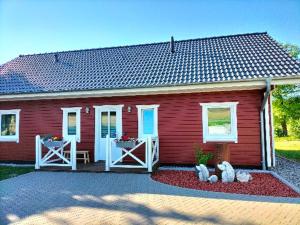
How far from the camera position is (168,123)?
33.3 ft

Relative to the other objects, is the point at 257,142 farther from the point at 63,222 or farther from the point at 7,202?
the point at 7,202

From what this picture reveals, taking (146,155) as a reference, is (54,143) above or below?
above

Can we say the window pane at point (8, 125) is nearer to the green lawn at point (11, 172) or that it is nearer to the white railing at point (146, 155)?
the green lawn at point (11, 172)

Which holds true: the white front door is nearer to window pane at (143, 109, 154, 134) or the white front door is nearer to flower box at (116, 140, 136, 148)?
window pane at (143, 109, 154, 134)

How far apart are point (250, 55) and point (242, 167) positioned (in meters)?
4.59

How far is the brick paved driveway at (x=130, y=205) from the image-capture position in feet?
15.4

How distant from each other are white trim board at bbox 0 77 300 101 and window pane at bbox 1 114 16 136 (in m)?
1.01

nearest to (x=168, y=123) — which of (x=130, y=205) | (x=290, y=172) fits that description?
(x=290, y=172)

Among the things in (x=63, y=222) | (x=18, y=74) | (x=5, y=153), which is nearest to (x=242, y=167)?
(x=63, y=222)

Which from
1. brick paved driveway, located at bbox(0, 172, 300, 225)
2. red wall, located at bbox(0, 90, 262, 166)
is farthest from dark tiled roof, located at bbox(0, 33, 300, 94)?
brick paved driveway, located at bbox(0, 172, 300, 225)

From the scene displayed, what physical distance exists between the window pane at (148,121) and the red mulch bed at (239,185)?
86.6 inches

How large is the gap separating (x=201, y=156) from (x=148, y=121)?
8.23 ft

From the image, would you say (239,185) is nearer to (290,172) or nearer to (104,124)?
(290,172)

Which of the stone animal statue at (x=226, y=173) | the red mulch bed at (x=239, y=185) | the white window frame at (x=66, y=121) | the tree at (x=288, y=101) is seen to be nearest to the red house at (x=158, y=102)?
the white window frame at (x=66, y=121)
